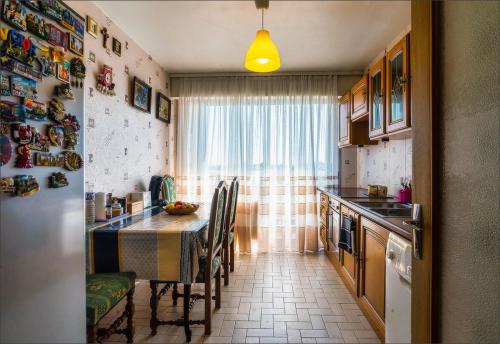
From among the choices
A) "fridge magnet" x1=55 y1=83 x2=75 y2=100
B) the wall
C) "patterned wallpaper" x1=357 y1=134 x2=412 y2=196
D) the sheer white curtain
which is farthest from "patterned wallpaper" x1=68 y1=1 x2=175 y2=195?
"patterned wallpaper" x1=357 y1=134 x2=412 y2=196

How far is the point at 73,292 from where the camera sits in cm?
118

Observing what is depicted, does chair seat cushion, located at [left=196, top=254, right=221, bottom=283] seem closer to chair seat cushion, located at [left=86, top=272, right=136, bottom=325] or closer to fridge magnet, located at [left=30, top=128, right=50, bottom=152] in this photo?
chair seat cushion, located at [left=86, top=272, right=136, bottom=325]

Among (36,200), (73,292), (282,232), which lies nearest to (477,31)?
(36,200)

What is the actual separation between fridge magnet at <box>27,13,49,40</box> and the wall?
128 centimetres

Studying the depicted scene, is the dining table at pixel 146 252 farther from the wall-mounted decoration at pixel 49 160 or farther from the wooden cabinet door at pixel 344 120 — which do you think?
the wooden cabinet door at pixel 344 120

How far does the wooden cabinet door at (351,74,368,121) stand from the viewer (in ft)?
9.16

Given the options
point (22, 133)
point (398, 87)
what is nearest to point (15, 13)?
point (22, 133)

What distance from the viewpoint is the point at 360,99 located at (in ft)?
9.66

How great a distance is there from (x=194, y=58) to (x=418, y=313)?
3293mm

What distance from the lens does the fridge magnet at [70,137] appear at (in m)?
1.12

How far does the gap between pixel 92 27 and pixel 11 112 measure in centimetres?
174

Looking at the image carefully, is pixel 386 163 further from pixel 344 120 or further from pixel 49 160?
pixel 49 160

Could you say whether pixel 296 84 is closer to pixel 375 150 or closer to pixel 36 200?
pixel 375 150

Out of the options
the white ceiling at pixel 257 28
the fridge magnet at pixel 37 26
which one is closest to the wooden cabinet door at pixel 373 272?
the white ceiling at pixel 257 28
